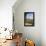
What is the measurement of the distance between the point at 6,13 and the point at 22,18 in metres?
1.43

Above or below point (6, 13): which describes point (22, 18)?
below

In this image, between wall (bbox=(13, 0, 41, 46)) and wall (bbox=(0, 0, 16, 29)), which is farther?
wall (bbox=(13, 0, 41, 46))

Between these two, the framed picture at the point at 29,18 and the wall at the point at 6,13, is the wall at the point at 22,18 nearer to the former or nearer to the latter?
the framed picture at the point at 29,18

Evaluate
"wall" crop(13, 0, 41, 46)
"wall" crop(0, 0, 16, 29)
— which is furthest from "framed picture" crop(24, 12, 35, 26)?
"wall" crop(0, 0, 16, 29)

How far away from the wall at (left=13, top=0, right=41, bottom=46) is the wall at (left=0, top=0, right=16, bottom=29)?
1281mm

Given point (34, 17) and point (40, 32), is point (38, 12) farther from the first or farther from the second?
point (40, 32)

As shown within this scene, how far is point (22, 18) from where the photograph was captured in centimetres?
546

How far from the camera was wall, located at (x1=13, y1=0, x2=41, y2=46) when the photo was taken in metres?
5.43

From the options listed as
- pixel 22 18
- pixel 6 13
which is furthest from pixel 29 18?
pixel 6 13

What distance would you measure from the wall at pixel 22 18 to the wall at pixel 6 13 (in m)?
1.28

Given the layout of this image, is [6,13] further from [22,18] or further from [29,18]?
[29,18]

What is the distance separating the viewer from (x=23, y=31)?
5.49 m

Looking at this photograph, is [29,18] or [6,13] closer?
[6,13]

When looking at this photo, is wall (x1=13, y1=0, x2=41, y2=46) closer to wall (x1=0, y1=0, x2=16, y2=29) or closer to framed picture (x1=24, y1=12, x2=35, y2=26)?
framed picture (x1=24, y1=12, x2=35, y2=26)
